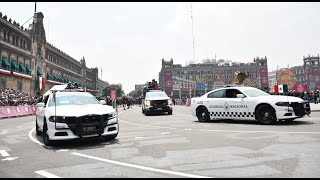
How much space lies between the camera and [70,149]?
709cm

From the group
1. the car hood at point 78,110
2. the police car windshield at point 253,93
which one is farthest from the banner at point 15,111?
the police car windshield at point 253,93

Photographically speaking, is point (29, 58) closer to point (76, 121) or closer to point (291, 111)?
point (76, 121)

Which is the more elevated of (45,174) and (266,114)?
(266,114)

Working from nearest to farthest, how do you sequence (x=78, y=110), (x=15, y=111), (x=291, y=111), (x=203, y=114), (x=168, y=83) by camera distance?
(x=78, y=110) < (x=291, y=111) < (x=203, y=114) < (x=15, y=111) < (x=168, y=83)

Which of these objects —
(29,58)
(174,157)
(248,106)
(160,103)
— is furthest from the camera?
(29,58)

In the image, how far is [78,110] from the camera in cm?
754

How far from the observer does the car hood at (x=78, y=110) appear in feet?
24.0

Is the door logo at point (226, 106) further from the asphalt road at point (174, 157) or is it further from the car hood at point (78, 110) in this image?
the car hood at point (78, 110)

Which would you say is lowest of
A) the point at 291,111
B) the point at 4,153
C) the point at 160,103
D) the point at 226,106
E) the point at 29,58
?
the point at 4,153

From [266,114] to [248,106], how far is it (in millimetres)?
745

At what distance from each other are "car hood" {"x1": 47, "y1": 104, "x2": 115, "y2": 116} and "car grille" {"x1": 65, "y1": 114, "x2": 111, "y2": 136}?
12 centimetres

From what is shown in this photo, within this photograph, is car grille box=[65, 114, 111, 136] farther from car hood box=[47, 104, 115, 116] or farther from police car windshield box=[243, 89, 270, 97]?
police car windshield box=[243, 89, 270, 97]

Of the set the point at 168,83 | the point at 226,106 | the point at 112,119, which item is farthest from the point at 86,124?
the point at 168,83

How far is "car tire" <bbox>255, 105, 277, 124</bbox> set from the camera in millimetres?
10536
